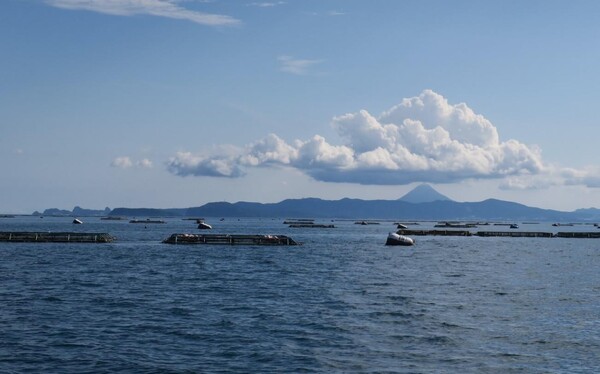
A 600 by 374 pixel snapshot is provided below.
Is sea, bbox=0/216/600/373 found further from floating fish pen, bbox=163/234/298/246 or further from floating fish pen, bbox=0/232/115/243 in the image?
floating fish pen, bbox=0/232/115/243

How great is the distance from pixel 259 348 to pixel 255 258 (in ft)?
230

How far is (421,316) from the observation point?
1868 inches

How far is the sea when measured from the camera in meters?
33.2

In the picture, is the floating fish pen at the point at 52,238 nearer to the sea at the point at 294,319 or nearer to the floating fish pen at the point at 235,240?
the floating fish pen at the point at 235,240

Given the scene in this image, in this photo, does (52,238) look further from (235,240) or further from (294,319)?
(294,319)

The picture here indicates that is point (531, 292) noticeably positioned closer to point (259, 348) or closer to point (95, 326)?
point (259, 348)

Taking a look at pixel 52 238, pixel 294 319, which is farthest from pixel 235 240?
pixel 294 319

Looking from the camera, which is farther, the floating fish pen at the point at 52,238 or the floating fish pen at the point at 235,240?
the floating fish pen at the point at 235,240

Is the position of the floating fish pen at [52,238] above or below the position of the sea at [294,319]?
above

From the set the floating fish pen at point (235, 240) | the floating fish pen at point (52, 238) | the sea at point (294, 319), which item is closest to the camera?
the sea at point (294, 319)

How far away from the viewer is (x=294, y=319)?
45719 mm

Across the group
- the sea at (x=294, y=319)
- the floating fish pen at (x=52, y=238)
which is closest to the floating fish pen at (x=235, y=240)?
the floating fish pen at (x=52, y=238)

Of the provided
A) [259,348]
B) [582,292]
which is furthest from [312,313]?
[582,292]

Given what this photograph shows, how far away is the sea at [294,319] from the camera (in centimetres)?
3319
